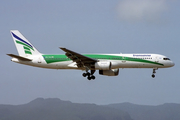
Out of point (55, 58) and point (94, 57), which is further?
point (55, 58)

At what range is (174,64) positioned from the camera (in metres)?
64.9

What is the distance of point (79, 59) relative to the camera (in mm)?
60938

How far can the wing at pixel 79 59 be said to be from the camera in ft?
194

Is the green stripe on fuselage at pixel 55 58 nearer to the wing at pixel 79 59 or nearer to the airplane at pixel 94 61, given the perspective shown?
the airplane at pixel 94 61

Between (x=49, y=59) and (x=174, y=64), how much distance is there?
76.5 feet

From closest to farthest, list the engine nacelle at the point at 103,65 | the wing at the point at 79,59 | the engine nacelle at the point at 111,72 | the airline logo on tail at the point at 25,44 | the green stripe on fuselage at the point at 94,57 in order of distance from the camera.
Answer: the wing at the point at 79,59, the engine nacelle at the point at 103,65, the green stripe on fuselage at the point at 94,57, the engine nacelle at the point at 111,72, the airline logo on tail at the point at 25,44

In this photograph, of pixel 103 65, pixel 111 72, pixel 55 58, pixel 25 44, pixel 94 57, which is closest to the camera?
pixel 103 65

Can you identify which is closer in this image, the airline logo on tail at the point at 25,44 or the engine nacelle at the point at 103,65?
the engine nacelle at the point at 103,65

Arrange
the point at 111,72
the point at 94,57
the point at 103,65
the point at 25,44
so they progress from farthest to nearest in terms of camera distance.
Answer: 1. the point at 25,44
2. the point at 111,72
3. the point at 94,57
4. the point at 103,65

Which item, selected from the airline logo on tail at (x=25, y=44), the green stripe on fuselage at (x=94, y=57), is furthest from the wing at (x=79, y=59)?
the airline logo on tail at (x=25, y=44)

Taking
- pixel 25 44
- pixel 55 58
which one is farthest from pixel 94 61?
pixel 25 44

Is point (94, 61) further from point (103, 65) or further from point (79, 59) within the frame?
point (79, 59)

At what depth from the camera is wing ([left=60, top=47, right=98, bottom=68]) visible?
194 ft

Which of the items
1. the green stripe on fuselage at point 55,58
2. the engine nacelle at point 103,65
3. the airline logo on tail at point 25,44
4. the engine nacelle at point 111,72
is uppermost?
the airline logo on tail at point 25,44
